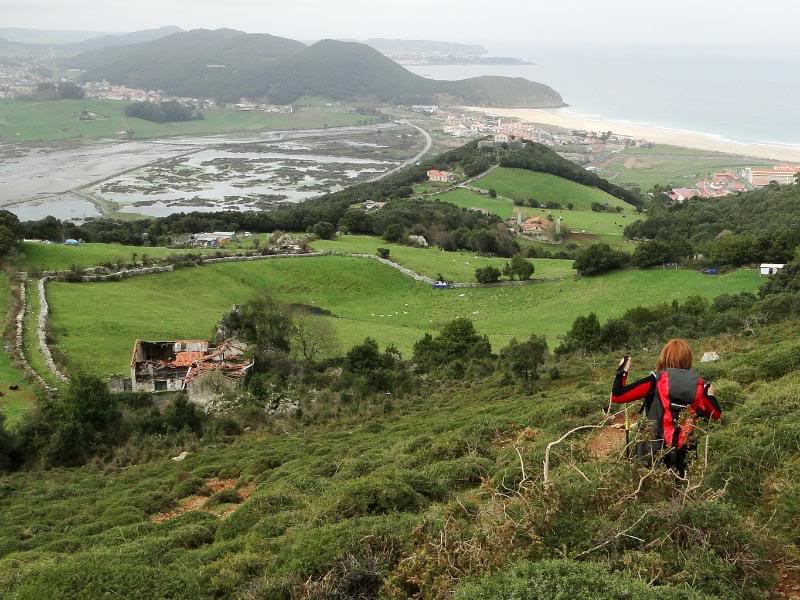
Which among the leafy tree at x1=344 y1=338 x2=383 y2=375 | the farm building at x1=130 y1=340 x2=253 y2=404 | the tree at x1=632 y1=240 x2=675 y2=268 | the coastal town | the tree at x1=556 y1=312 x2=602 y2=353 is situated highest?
the coastal town

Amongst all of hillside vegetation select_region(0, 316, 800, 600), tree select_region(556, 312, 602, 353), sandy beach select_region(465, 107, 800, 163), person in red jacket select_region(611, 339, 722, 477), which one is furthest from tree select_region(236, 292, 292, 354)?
sandy beach select_region(465, 107, 800, 163)

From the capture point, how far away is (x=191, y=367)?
23688 mm

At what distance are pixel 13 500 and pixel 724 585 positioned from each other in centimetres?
1520

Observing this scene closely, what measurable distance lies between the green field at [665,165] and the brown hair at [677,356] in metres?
99.8

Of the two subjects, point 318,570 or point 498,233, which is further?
point 498,233

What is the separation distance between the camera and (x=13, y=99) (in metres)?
167

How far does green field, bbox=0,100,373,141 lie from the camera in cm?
14150

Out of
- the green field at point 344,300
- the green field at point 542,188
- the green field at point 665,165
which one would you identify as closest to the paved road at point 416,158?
the green field at point 542,188

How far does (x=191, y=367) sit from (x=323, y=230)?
31.7 metres

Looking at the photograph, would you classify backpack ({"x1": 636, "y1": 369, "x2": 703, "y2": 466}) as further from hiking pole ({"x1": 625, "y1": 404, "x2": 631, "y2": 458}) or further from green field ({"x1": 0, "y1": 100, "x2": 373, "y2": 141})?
green field ({"x1": 0, "y1": 100, "x2": 373, "y2": 141})

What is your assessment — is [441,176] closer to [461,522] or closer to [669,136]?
[669,136]

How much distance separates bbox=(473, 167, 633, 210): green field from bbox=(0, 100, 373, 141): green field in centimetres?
9673

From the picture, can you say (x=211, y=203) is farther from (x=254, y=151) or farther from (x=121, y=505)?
(x=121, y=505)

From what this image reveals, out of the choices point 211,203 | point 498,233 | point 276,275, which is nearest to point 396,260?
point 276,275
